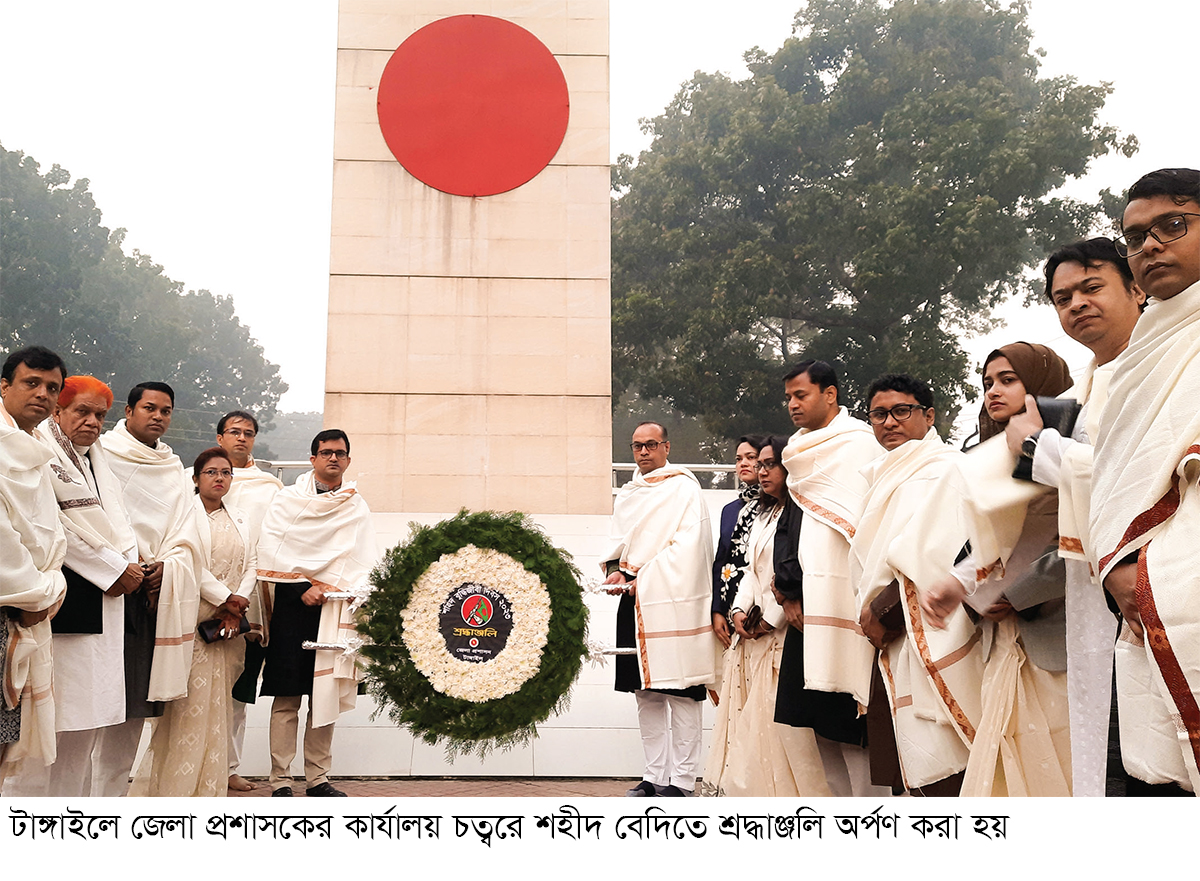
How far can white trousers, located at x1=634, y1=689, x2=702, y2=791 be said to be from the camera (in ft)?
14.4

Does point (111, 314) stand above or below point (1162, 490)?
above

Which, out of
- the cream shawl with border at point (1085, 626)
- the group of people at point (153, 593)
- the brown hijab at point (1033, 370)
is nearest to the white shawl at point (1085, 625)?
the cream shawl with border at point (1085, 626)

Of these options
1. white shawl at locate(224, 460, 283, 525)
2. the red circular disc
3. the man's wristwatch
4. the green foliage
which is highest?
the green foliage

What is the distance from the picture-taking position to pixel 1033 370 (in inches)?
111

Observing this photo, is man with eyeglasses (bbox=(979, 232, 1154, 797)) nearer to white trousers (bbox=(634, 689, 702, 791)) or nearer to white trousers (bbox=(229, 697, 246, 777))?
white trousers (bbox=(634, 689, 702, 791))

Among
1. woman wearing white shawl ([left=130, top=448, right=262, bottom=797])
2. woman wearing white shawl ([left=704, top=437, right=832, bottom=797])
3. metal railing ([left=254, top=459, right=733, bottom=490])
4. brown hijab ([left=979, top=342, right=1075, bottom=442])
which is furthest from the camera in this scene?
metal railing ([left=254, top=459, right=733, bottom=490])

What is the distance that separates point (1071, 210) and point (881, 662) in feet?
61.5

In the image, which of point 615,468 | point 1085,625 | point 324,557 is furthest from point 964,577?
point 615,468

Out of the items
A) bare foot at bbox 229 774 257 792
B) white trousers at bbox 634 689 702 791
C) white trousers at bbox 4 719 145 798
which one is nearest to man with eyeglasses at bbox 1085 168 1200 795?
white trousers at bbox 634 689 702 791

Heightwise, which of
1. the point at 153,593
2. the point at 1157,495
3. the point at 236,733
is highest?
the point at 1157,495

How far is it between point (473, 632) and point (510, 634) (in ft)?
0.32

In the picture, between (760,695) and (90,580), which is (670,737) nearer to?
(760,695)

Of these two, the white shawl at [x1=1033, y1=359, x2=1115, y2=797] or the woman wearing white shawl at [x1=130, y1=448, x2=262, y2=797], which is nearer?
the white shawl at [x1=1033, y1=359, x2=1115, y2=797]
